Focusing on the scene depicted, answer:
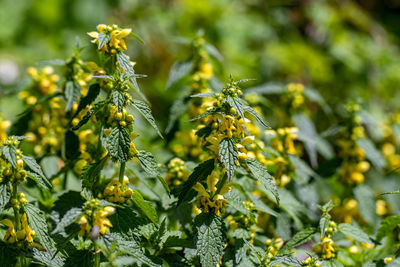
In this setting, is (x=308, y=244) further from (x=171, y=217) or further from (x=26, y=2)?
(x=26, y=2)

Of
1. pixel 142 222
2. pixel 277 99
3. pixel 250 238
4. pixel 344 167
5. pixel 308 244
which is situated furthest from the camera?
pixel 277 99

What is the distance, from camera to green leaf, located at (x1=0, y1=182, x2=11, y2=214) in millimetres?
1060

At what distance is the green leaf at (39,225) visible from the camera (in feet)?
3.61

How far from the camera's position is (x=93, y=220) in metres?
1.10

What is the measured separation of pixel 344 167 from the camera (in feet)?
6.59

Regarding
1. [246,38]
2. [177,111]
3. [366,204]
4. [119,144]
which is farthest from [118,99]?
[246,38]

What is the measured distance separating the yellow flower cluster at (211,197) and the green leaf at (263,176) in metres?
0.11

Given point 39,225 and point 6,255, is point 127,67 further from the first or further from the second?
point 6,255

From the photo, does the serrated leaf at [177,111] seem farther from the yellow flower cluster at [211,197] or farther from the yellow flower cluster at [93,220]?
the yellow flower cluster at [93,220]

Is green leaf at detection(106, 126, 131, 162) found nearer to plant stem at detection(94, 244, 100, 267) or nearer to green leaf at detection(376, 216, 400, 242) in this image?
plant stem at detection(94, 244, 100, 267)

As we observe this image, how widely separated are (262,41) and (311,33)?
0.51 m

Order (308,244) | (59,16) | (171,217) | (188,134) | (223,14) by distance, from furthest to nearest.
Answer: (59,16)
(223,14)
(308,244)
(188,134)
(171,217)

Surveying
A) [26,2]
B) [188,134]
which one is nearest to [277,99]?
[188,134]

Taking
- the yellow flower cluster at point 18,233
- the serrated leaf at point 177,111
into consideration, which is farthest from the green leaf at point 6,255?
the serrated leaf at point 177,111
